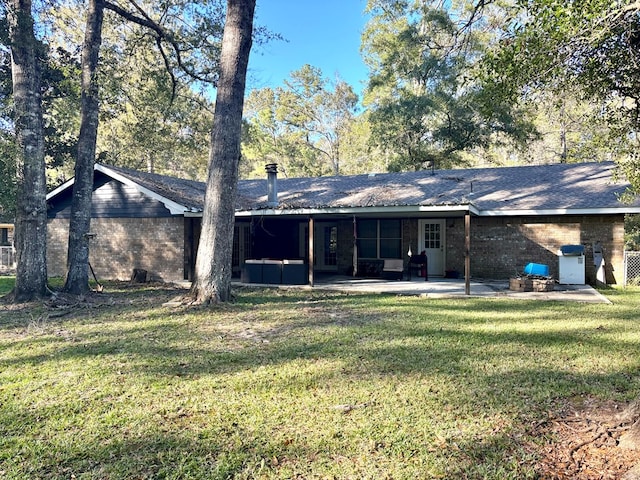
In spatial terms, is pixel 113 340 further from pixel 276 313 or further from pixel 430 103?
pixel 430 103

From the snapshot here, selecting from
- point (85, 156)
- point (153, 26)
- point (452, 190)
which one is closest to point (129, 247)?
point (85, 156)

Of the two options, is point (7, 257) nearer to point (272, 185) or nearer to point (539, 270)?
point (272, 185)

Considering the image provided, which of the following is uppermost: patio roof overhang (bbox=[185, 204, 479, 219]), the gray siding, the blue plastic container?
the gray siding

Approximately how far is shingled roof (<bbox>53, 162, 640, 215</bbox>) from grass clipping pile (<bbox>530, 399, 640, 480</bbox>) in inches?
267

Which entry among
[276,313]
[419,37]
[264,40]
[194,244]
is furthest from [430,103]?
[276,313]

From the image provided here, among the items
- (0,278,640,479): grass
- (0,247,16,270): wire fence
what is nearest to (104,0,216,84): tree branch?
(0,278,640,479): grass

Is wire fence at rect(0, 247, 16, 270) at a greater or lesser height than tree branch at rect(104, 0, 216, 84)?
lesser

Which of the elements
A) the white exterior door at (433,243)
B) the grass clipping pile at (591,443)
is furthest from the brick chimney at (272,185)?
the grass clipping pile at (591,443)

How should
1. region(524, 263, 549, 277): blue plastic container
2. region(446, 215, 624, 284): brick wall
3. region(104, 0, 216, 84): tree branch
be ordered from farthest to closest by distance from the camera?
region(446, 215, 624, 284): brick wall, region(524, 263, 549, 277): blue plastic container, region(104, 0, 216, 84): tree branch

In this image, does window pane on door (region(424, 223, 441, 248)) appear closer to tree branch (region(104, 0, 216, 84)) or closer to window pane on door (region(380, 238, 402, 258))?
window pane on door (region(380, 238, 402, 258))

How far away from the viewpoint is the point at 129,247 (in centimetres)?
1398

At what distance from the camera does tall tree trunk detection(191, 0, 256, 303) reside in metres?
8.89

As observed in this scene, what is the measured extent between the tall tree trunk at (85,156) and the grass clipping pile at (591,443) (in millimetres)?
10196

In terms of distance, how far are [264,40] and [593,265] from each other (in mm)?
11334
